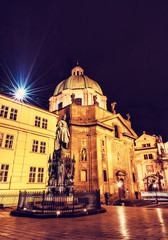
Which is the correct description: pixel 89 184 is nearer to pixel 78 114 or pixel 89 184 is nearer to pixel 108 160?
pixel 108 160

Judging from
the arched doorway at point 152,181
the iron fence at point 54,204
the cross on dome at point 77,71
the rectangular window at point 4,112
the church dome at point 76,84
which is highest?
the cross on dome at point 77,71

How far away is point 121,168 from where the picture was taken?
31375 millimetres

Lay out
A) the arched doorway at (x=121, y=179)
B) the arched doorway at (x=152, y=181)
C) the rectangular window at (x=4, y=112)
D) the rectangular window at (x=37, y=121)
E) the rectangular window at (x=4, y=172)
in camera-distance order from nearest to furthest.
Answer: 1. the rectangular window at (x=4, y=172)
2. the rectangular window at (x=4, y=112)
3. the rectangular window at (x=37, y=121)
4. the arched doorway at (x=121, y=179)
5. the arched doorway at (x=152, y=181)

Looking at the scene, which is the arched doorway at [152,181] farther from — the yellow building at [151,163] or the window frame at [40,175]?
the window frame at [40,175]

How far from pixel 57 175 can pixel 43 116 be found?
11923mm

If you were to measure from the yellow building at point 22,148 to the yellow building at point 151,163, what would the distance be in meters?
32.6

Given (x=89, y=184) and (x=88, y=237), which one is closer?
(x=88, y=237)

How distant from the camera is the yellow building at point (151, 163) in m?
45.6

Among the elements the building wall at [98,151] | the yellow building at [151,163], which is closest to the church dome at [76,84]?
the building wall at [98,151]

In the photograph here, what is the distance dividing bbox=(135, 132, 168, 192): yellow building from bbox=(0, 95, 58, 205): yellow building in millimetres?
32635

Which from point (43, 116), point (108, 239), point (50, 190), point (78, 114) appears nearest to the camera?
point (108, 239)

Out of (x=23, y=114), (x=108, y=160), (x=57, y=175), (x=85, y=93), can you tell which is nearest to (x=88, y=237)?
(x=57, y=175)

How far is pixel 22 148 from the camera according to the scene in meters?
20.5

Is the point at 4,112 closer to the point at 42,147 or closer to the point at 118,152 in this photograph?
the point at 42,147
